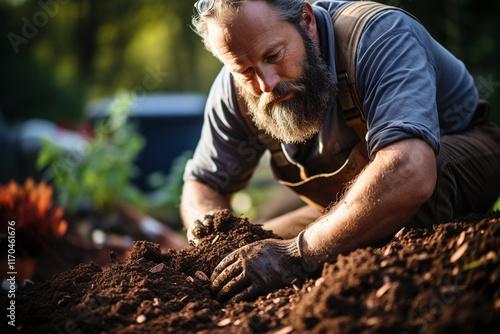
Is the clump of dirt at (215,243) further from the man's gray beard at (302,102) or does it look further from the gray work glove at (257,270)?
the man's gray beard at (302,102)

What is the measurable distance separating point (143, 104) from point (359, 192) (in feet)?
25.1

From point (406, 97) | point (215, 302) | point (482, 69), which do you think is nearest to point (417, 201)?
point (406, 97)

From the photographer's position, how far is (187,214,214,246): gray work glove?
8.65ft

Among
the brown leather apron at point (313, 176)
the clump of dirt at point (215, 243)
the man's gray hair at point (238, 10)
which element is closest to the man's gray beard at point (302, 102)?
the man's gray hair at point (238, 10)

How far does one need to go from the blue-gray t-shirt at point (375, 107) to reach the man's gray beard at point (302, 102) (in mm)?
97

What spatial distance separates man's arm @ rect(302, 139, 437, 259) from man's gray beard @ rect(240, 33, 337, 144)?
60 centimetres

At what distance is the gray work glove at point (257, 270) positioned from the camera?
6.96ft

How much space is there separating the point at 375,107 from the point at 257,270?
935mm

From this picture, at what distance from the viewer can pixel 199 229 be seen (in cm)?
265

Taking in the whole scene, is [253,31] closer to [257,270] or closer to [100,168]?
Result: [257,270]

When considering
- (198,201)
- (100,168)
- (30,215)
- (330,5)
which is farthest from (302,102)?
(100,168)

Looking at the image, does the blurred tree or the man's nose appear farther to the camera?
the blurred tree

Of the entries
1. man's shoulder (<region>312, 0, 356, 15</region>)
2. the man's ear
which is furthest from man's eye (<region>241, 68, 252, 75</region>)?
man's shoulder (<region>312, 0, 356, 15</region>)

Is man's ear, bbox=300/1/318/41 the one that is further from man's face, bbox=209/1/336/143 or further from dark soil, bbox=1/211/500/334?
dark soil, bbox=1/211/500/334
